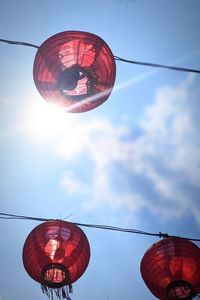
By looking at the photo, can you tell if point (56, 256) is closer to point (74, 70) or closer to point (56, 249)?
point (56, 249)

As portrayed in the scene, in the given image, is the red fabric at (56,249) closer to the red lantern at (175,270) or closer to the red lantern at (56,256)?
the red lantern at (56,256)

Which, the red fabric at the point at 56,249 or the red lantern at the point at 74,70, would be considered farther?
the red fabric at the point at 56,249

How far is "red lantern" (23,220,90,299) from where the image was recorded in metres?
4.36

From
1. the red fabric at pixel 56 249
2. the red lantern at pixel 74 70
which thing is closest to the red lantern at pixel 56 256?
the red fabric at pixel 56 249

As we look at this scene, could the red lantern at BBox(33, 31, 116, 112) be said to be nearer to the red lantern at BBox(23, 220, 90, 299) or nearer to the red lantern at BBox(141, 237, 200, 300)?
the red lantern at BBox(23, 220, 90, 299)

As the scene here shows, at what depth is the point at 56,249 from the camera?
4406 millimetres

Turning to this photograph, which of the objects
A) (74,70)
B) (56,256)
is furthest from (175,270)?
(74,70)

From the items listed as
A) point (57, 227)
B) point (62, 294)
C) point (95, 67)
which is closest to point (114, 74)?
point (95, 67)

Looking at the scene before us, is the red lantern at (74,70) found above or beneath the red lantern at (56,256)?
above

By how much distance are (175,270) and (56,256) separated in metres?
1.64

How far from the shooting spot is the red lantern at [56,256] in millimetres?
4355

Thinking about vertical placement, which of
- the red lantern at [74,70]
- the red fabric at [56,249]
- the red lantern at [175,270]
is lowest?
the red lantern at [175,270]

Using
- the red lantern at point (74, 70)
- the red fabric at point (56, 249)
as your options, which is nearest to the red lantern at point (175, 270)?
the red fabric at point (56, 249)

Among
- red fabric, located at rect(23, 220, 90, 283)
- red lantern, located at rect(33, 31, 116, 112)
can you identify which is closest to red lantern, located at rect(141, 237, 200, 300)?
red fabric, located at rect(23, 220, 90, 283)
